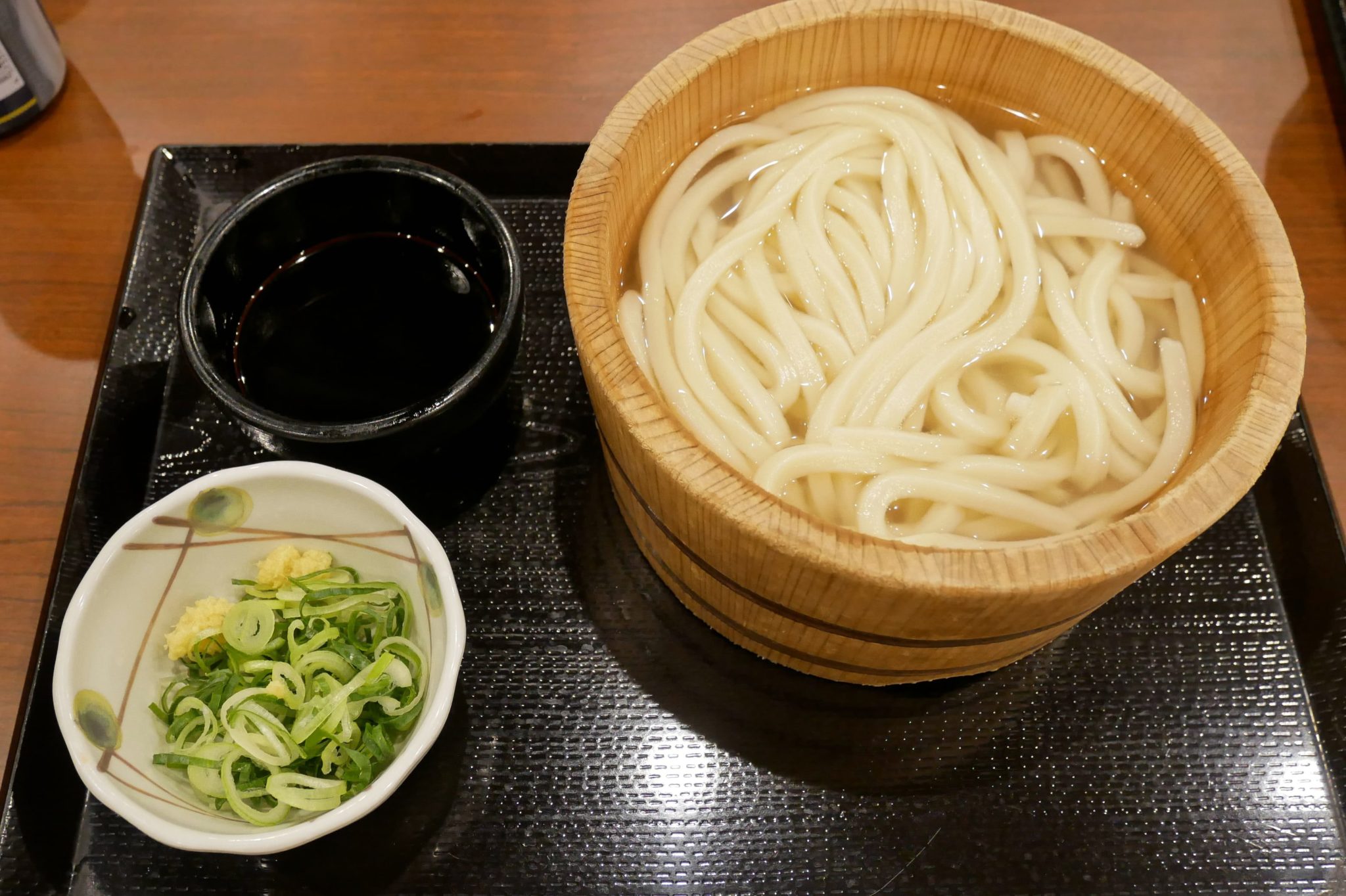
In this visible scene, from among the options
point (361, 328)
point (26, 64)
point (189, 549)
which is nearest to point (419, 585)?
point (189, 549)

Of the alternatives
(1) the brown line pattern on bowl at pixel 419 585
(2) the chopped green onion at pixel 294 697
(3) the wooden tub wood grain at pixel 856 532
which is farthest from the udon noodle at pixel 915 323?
(2) the chopped green onion at pixel 294 697

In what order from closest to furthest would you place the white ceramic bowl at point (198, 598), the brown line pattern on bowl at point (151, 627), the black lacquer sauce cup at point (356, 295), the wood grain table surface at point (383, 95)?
1. the white ceramic bowl at point (198, 598)
2. the brown line pattern on bowl at point (151, 627)
3. the black lacquer sauce cup at point (356, 295)
4. the wood grain table surface at point (383, 95)

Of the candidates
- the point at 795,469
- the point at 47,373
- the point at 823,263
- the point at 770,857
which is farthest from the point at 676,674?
the point at 47,373

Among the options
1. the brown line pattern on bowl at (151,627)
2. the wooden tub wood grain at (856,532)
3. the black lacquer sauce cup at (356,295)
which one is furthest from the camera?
the black lacquer sauce cup at (356,295)

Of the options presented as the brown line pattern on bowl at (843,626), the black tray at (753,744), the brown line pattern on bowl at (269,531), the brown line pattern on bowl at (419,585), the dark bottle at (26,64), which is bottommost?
the black tray at (753,744)

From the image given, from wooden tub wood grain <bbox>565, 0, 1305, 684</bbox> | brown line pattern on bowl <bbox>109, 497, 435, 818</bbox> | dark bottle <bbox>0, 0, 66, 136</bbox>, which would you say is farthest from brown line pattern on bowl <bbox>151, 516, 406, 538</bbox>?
dark bottle <bbox>0, 0, 66, 136</bbox>

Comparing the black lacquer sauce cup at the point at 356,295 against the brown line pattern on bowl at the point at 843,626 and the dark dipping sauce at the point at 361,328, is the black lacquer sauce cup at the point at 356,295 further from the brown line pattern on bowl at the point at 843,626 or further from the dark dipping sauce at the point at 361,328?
the brown line pattern on bowl at the point at 843,626

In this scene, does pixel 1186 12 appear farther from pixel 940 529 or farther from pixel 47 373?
pixel 47 373

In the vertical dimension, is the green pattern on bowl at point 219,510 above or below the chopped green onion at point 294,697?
above
